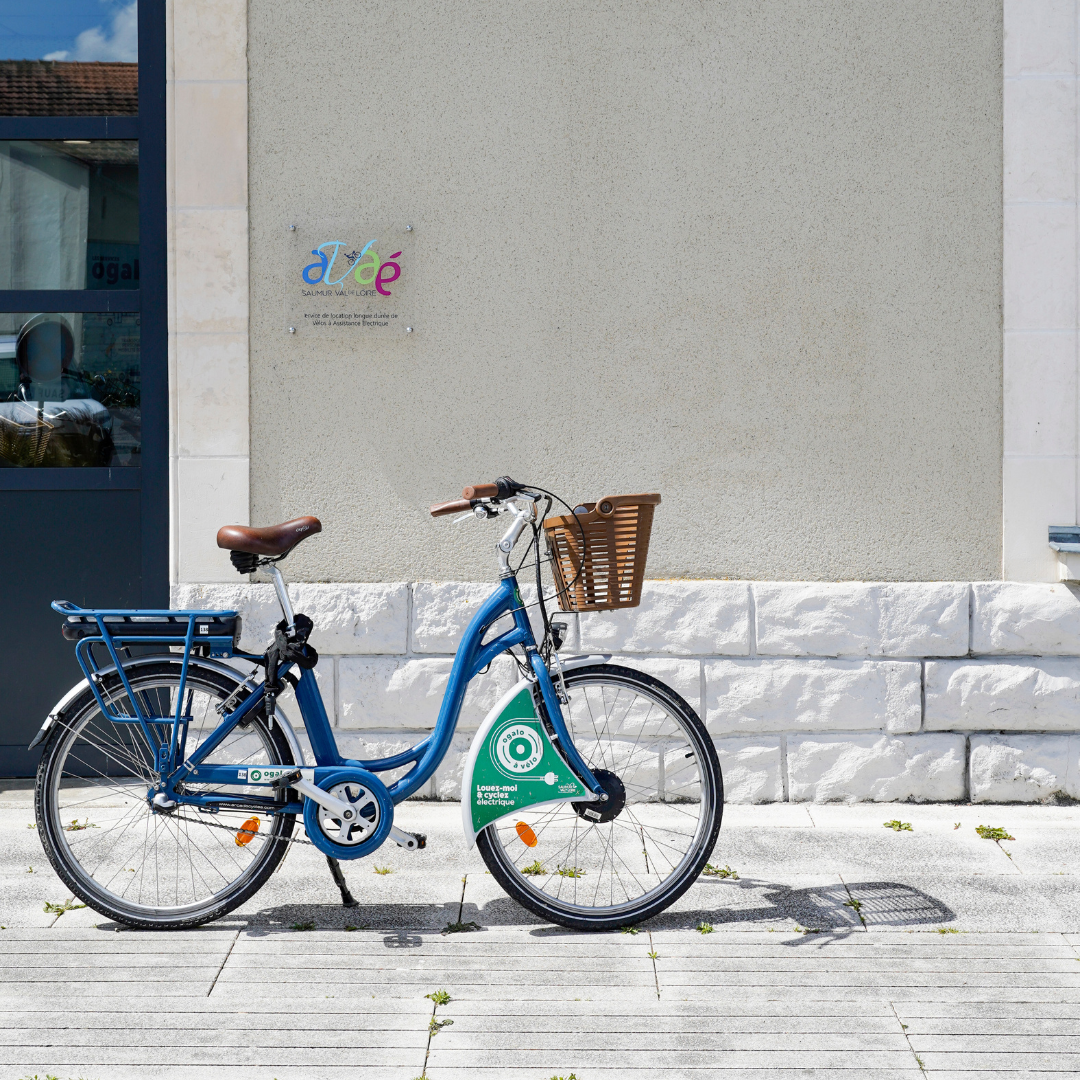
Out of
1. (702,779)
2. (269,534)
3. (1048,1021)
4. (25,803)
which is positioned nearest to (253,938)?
(269,534)

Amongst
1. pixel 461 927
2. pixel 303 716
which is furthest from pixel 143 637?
pixel 461 927

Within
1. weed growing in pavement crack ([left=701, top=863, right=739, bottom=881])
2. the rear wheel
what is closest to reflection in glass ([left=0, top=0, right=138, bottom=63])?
the rear wheel

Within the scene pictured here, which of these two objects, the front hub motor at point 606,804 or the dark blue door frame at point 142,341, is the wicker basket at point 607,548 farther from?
the dark blue door frame at point 142,341

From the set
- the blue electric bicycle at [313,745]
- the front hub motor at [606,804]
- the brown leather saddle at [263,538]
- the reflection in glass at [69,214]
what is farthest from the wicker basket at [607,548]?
the reflection in glass at [69,214]

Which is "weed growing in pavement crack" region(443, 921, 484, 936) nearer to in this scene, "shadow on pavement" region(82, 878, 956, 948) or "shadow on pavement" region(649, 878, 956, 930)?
"shadow on pavement" region(82, 878, 956, 948)

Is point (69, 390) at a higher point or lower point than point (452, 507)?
higher

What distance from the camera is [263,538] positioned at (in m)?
3.44

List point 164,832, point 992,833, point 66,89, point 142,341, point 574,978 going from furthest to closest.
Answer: point 66,89
point 142,341
point 992,833
point 164,832
point 574,978

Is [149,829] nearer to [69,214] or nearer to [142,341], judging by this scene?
[142,341]

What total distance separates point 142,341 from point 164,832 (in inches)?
80.1

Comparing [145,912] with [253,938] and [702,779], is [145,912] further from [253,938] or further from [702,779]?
[702,779]

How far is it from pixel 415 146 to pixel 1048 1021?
3.72m

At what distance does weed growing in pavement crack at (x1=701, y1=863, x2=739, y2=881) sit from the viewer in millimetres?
3994

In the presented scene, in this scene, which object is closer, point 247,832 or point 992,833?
point 247,832
